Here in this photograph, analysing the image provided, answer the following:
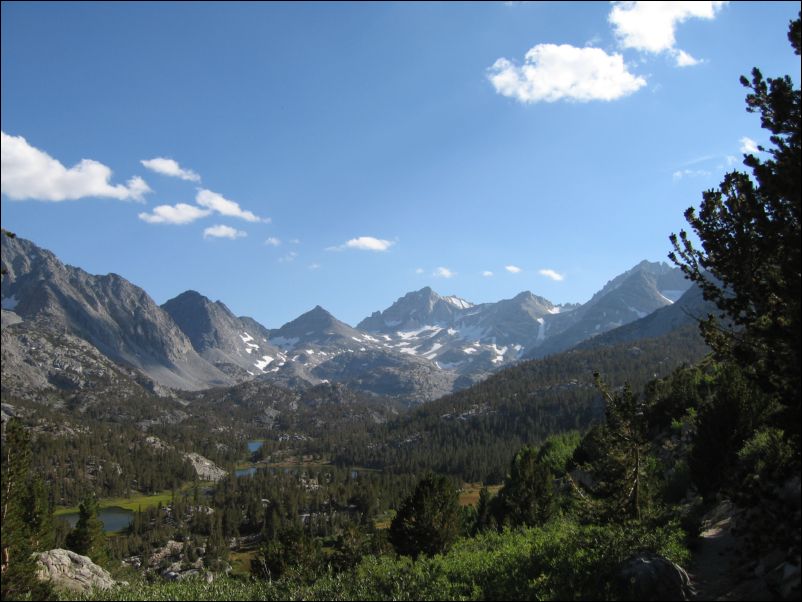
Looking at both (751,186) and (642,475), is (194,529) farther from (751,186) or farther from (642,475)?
(751,186)

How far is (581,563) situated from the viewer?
71.5 feet

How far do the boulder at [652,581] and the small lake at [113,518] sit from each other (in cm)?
18468

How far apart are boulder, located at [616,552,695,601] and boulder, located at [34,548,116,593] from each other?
28.1 m

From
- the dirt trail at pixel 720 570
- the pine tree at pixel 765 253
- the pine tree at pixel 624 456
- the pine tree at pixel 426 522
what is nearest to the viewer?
the pine tree at pixel 765 253

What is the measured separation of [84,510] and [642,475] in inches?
2942

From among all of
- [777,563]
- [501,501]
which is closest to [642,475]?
[777,563]

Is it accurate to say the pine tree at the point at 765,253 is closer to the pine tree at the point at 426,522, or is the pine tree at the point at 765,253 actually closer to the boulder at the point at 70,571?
the boulder at the point at 70,571

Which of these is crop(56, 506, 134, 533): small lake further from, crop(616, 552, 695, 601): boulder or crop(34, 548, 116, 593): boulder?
crop(616, 552, 695, 601): boulder

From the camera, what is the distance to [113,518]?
18438 cm

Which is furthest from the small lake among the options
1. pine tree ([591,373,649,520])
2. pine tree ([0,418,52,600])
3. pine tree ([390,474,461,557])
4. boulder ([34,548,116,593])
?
pine tree ([591,373,649,520])

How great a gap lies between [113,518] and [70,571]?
17805 cm

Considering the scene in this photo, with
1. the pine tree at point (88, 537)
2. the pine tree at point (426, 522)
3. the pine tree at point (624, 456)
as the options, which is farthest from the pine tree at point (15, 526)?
the pine tree at point (88, 537)

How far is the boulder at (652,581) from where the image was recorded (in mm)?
18266

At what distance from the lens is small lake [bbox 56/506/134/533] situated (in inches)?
6727
